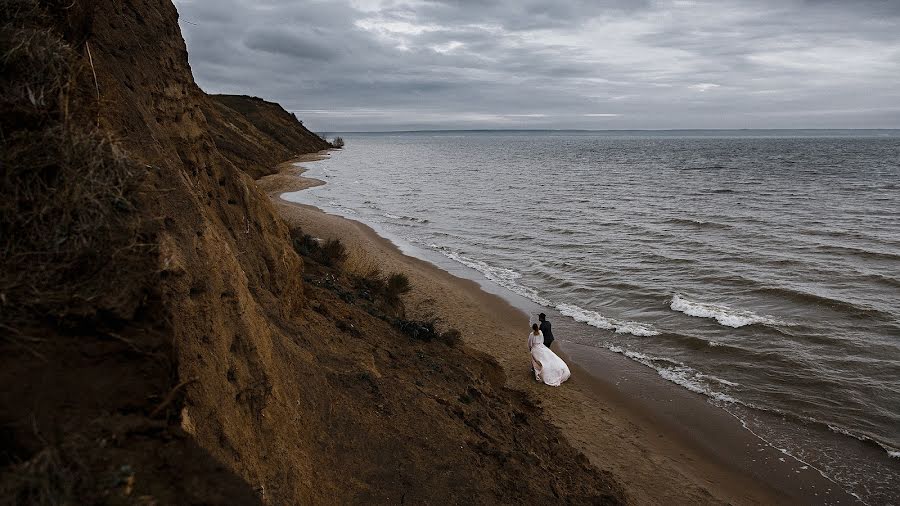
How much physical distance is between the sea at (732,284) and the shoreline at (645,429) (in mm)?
485

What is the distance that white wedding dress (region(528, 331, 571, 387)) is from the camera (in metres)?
10.3

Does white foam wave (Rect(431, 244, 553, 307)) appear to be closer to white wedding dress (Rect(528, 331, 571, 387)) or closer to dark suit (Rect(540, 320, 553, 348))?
dark suit (Rect(540, 320, 553, 348))

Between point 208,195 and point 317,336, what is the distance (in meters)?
2.33

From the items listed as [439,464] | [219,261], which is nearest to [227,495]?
[219,261]

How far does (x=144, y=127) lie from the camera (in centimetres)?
509

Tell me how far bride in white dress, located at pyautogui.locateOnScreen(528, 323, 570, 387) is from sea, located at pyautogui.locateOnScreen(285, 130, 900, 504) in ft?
7.06

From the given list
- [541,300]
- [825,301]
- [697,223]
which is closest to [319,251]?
[541,300]

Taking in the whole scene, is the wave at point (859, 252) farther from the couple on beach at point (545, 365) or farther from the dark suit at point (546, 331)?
the couple on beach at point (545, 365)

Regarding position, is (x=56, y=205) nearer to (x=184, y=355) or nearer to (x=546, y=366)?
(x=184, y=355)

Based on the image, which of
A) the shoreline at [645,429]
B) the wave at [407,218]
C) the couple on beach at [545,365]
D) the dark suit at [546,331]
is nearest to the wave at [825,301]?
the shoreline at [645,429]

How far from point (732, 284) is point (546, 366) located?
8.90 metres

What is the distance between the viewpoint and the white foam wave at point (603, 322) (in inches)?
518

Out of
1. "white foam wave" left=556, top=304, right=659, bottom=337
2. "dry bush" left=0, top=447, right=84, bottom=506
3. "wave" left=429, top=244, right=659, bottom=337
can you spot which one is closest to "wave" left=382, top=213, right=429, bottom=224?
"wave" left=429, top=244, right=659, bottom=337

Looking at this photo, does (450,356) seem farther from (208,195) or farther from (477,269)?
(477,269)
